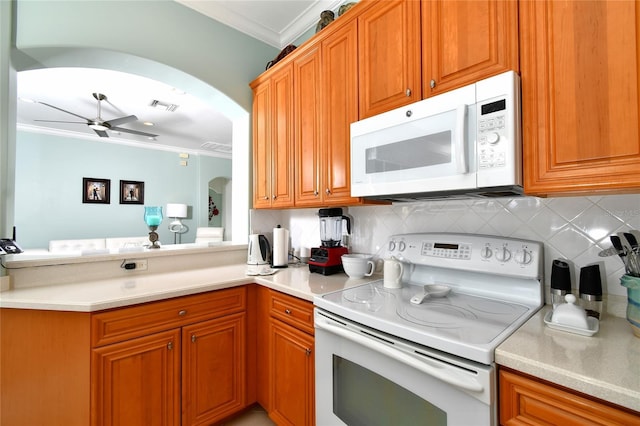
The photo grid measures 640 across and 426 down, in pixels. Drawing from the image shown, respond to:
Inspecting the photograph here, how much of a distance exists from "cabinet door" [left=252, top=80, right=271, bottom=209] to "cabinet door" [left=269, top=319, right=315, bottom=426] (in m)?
1.03

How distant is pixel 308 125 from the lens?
1.87 m

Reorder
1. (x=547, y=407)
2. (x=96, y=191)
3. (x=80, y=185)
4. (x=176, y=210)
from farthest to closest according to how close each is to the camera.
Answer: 1. (x=176, y=210)
2. (x=96, y=191)
3. (x=80, y=185)
4. (x=547, y=407)

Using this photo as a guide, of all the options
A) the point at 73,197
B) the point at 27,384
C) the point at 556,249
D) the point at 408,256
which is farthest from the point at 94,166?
the point at 556,249

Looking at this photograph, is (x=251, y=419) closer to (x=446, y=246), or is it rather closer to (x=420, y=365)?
(x=420, y=365)

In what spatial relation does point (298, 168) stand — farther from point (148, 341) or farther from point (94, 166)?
point (94, 166)

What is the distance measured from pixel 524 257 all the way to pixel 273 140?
1760 millimetres

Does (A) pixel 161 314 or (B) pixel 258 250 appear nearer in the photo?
(A) pixel 161 314

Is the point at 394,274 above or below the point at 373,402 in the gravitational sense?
above

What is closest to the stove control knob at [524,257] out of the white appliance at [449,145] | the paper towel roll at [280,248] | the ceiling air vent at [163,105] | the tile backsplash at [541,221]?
the tile backsplash at [541,221]

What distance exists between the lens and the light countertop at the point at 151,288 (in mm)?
1285

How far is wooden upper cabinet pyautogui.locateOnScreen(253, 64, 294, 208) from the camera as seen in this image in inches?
80.0

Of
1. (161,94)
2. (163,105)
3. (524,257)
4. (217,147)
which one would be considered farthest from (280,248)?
(217,147)

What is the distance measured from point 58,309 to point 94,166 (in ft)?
16.7

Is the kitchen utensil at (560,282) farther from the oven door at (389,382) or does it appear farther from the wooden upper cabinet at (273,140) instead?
the wooden upper cabinet at (273,140)
